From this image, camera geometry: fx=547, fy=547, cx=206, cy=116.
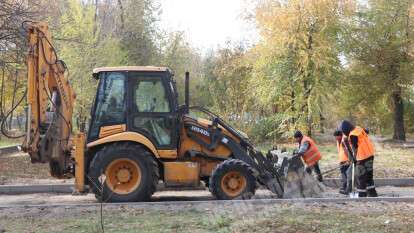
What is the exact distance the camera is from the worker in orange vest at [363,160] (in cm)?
1129

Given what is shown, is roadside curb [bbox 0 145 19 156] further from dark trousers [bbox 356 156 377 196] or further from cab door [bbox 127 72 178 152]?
dark trousers [bbox 356 156 377 196]

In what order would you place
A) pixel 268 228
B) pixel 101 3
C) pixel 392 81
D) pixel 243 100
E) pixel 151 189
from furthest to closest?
pixel 101 3 < pixel 392 81 < pixel 243 100 < pixel 151 189 < pixel 268 228

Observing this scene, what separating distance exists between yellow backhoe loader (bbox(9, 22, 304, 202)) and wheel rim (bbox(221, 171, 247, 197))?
0.8 inches

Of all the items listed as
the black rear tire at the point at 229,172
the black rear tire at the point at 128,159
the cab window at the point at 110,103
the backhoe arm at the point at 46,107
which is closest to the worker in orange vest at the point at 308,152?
the black rear tire at the point at 229,172

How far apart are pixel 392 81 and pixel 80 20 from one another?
17967 mm

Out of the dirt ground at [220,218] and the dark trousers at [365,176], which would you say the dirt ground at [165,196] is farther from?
the dirt ground at [220,218]

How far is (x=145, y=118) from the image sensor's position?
36.0ft

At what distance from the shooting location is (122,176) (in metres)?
10.9

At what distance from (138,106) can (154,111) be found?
1.10 feet

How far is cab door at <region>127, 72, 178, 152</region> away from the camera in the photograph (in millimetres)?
10945

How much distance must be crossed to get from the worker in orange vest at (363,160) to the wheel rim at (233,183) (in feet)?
8.04

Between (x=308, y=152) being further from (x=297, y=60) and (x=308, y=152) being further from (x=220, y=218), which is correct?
(x=297, y=60)

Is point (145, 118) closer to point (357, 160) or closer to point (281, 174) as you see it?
point (281, 174)

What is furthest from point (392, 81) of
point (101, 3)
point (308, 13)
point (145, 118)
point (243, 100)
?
point (145, 118)
